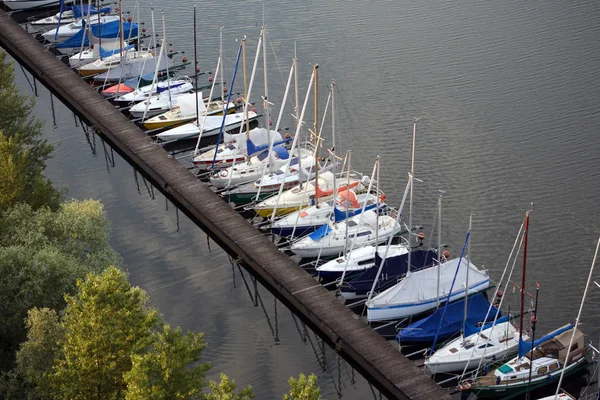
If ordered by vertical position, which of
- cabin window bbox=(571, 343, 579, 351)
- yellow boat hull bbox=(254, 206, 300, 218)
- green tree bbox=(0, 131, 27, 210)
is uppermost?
green tree bbox=(0, 131, 27, 210)

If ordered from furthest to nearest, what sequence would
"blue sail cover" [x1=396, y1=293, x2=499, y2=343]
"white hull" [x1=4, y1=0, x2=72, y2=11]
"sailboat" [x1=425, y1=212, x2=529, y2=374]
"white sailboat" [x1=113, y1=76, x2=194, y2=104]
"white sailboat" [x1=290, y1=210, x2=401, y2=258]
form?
"white hull" [x1=4, y1=0, x2=72, y2=11] < "white sailboat" [x1=113, y1=76, x2=194, y2=104] < "white sailboat" [x1=290, y1=210, x2=401, y2=258] < "blue sail cover" [x1=396, y1=293, x2=499, y2=343] < "sailboat" [x1=425, y1=212, x2=529, y2=374]

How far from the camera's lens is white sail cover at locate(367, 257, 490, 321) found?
5469cm

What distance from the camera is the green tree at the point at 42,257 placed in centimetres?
5175

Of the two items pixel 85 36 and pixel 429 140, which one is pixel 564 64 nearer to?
pixel 429 140

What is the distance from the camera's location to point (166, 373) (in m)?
42.0

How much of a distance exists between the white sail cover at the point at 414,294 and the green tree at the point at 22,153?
62.7 feet

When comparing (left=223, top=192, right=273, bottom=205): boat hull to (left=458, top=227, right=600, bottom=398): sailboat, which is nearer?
(left=458, top=227, right=600, bottom=398): sailboat

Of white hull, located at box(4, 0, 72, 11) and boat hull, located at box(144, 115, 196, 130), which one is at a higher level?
white hull, located at box(4, 0, 72, 11)

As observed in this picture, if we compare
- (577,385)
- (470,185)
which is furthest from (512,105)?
(577,385)

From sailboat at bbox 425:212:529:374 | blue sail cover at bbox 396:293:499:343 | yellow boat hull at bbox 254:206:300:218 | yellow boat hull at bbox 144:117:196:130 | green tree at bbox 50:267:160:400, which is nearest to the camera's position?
green tree at bbox 50:267:160:400

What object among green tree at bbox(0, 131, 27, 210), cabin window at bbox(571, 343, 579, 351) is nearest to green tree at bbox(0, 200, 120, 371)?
green tree at bbox(0, 131, 27, 210)

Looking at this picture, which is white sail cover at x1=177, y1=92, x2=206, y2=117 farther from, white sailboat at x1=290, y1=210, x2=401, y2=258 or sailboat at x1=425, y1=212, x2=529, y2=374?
sailboat at x1=425, y1=212, x2=529, y2=374

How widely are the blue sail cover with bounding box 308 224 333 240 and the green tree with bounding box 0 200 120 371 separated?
1039 centimetres

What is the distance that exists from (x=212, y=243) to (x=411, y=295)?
49.0ft
